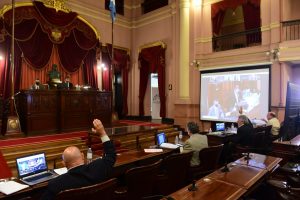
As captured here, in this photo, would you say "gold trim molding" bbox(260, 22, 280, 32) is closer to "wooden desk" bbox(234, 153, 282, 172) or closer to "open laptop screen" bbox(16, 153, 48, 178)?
"wooden desk" bbox(234, 153, 282, 172)

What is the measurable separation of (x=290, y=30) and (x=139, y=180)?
7.78 metres

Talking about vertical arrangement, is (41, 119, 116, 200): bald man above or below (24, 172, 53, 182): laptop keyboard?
above

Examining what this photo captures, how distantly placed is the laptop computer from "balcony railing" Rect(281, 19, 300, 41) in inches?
312

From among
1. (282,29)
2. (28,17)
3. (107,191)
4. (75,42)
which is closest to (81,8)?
(75,42)

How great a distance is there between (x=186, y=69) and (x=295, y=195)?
7.75 m

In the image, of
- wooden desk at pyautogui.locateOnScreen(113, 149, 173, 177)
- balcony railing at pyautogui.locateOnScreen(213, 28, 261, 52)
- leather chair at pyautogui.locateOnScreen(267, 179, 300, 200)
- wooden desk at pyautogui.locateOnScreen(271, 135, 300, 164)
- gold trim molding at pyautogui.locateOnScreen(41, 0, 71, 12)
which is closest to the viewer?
leather chair at pyautogui.locateOnScreen(267, 179, 300, 200)

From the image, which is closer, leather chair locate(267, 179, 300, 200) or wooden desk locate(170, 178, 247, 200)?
wooden desk locate(170, 178, 247, 200)

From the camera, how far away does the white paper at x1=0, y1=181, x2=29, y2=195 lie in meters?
2.34

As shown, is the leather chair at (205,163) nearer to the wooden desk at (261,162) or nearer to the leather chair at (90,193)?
the wooden desk at (261,162)

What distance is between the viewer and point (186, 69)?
10.0m

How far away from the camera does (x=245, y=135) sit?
538 cm

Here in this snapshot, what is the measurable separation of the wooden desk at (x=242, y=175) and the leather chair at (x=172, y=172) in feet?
2.08

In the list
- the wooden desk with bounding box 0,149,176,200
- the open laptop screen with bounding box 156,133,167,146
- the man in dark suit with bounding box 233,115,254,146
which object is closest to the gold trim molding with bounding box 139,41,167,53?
the man in dark suit with bounding box 233,115,254,146

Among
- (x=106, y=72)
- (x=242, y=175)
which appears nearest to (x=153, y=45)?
(x=106, y=72)
